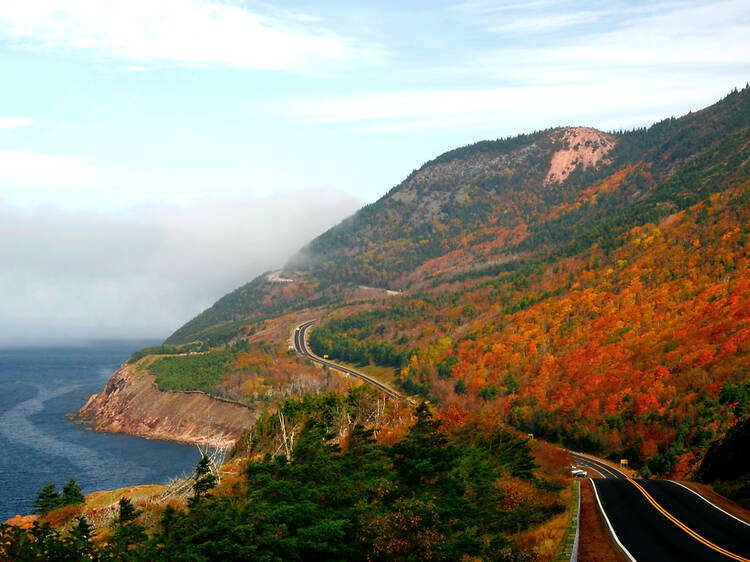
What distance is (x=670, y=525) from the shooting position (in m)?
37.2

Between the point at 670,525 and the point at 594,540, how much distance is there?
21.5ft

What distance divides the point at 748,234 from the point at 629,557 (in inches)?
7139

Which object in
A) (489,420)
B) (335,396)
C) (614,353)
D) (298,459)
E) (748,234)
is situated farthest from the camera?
(748,234)

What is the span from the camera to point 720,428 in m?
86.5

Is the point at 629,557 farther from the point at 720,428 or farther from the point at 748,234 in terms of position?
the point at 748,234

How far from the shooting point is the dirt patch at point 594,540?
31289 millimetres

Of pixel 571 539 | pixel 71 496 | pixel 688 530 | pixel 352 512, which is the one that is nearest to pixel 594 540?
pixel 571 539

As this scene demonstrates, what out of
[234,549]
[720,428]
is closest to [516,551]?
[234,549]

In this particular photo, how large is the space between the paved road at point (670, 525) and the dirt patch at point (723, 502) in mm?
633

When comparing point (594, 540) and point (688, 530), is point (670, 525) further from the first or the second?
point (594, 540)

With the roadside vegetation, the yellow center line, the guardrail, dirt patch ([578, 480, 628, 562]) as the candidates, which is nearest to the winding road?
the yellow center line

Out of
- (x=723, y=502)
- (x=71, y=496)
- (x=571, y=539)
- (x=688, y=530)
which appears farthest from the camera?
(x=71, y=496)

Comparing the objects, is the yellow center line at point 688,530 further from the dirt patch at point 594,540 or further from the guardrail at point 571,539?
the guardrail at point 571,539

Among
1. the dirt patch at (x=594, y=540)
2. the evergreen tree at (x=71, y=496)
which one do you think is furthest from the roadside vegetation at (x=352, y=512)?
the evergreen tree at (x=71, y=496)
